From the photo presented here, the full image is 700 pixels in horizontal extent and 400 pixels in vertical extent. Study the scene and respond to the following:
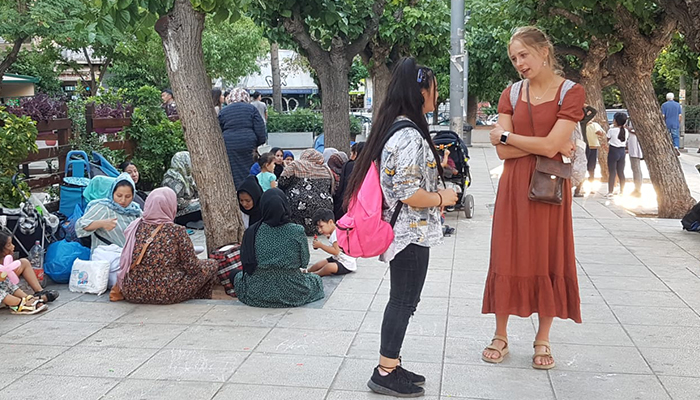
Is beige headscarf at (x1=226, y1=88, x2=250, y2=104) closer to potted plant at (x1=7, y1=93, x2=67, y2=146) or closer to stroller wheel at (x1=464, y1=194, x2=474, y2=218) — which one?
potted plant at (x1=7, y1=93, x2=67, y2=146)

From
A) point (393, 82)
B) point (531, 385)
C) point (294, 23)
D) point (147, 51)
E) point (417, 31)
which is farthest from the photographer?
point (147, 51)

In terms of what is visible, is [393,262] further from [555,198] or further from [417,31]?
[417,31]

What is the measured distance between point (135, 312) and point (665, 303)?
4.40 meters

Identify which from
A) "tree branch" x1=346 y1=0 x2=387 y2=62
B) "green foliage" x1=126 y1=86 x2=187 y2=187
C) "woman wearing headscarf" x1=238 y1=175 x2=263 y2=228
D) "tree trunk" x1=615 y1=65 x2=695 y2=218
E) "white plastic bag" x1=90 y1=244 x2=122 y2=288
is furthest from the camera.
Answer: "tree branch" x1=346 y1=0 x2=387 y2=62

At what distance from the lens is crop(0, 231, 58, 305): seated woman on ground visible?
20.0ft

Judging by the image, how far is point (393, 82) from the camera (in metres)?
4.08

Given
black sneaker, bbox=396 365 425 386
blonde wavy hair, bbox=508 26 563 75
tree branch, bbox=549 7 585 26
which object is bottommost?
black sneaker, bbox=396 365 425 386

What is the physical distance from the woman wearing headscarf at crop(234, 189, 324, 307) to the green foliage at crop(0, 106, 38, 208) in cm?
254

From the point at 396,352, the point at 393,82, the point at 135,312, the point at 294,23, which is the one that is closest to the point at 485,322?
the point at 396,352

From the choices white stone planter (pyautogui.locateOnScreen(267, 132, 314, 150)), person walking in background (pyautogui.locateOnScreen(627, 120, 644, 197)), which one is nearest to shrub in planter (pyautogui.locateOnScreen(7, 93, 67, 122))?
person walking in background (pyautogui.locateOnScreen(627, 120, 644, 197))

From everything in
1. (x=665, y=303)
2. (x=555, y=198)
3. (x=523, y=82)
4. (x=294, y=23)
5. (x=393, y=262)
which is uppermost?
(x=294, y=23)

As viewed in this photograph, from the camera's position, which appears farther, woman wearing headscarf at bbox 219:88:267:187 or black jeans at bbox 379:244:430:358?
woman wearing headscarf at bbox 219:88:267:187

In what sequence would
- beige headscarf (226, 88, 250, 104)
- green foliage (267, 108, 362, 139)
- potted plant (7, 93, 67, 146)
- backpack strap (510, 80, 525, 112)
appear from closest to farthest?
1. backpack strap (510, 80, 525, 112)
2. potted plant (7, 93, 67, 146)
3. beige headscarf (226, 88, 250, 104)
4. green foliage (267, 108, 362, 139)

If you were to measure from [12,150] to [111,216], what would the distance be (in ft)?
3.79
